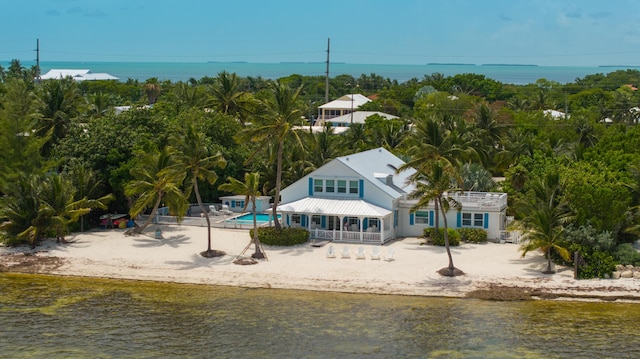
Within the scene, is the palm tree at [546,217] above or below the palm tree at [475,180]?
below

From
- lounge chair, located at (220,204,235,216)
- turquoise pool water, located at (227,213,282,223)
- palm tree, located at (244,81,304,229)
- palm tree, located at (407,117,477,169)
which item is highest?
palm tree, located at (244,81,304,229)

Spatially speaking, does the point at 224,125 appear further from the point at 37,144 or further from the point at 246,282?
the point at 246,282

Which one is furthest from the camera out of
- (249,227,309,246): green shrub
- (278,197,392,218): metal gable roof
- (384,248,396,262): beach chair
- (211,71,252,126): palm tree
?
(211,71,252,126): palm tree

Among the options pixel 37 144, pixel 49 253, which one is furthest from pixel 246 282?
pixel 37 144

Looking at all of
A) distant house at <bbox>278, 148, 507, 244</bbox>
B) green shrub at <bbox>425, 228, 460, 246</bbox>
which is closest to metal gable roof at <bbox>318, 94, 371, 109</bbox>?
distant house at <bbox>278, 148, 507, 244</bbox>

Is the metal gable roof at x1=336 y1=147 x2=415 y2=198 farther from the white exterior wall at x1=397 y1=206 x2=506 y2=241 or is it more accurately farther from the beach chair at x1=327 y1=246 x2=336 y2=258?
the beach chair at x1=327 y1=246 x2=336 y2=258

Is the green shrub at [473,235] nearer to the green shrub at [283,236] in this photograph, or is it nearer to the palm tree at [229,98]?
the green shrub at [283,236]

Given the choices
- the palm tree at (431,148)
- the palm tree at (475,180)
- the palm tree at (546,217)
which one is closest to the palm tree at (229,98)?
the palm tree at (475,180)
